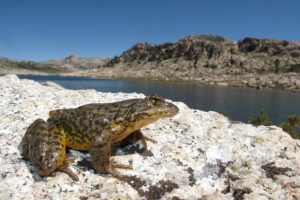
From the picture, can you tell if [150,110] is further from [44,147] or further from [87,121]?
[44,147]

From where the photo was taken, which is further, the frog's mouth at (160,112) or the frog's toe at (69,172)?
the frog's mouth at (160,112)

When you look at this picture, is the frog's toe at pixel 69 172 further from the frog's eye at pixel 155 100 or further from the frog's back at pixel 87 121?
the frog's eye at pixel 155 100

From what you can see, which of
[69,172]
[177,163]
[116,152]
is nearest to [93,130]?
[69,172]

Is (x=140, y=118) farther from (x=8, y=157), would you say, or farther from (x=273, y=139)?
(x=273, y=139)

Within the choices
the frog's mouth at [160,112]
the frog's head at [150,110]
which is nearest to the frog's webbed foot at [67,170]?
the frog's head at [150,110]

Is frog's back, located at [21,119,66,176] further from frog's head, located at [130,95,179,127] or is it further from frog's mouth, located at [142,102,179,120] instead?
frog's mouth, located at [142,102,179,120]

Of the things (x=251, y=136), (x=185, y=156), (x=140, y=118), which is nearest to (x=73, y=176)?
(x=140, y=118)
